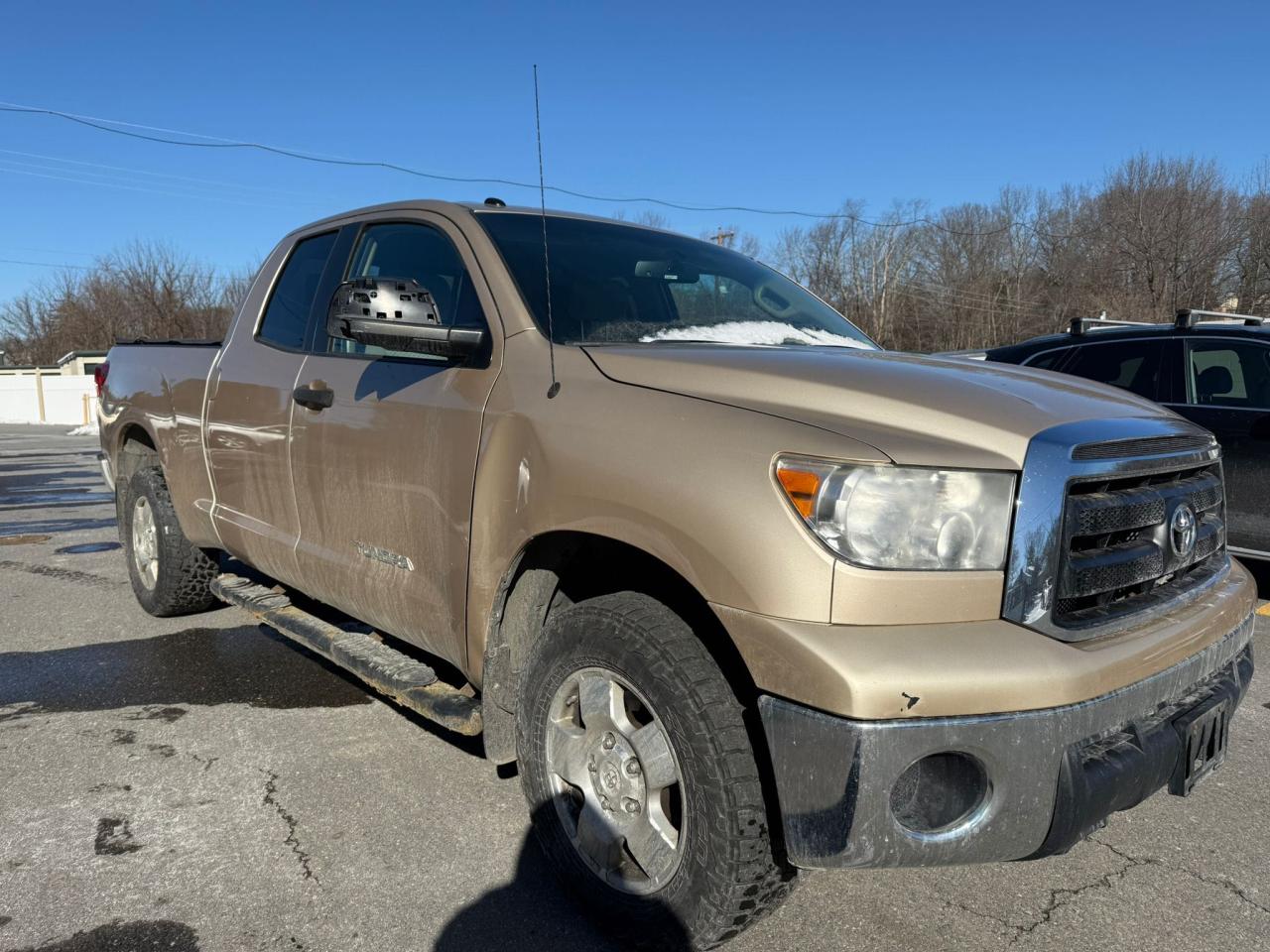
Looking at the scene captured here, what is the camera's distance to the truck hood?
1961mm

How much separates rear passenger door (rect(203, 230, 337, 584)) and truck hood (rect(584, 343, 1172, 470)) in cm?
169

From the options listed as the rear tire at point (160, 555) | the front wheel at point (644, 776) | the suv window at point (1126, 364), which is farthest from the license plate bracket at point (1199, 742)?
the suv window at point (1126, 364)

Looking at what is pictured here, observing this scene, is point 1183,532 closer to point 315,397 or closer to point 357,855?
point 357,855

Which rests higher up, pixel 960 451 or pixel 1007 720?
pixel 960 451

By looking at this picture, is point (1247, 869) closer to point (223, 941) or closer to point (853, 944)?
point (853, 944)

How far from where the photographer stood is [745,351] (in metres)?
2.63

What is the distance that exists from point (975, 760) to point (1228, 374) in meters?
5.61

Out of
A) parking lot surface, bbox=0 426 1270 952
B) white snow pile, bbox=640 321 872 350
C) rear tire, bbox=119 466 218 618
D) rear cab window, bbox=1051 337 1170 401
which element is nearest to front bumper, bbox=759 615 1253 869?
parking lot surface, bbox=0 426 1270 952

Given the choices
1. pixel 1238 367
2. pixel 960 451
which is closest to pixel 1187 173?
pixel 1238 367

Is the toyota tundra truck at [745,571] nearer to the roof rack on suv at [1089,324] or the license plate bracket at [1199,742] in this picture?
the license plate bracket at [1199,742]

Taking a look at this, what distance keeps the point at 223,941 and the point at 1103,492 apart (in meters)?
2.41

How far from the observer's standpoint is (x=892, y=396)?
2.10 m

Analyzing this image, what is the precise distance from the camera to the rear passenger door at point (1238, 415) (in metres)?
5.76

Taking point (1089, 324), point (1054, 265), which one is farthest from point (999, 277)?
point (1089, 324)
